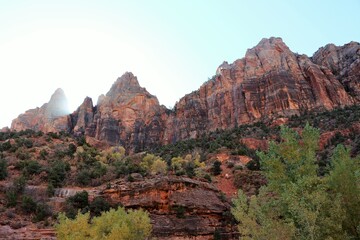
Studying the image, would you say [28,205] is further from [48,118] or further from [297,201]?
[48,118]

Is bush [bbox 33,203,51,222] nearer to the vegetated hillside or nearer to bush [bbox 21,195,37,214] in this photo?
the vegetated hillside

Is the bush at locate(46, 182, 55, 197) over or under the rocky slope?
under

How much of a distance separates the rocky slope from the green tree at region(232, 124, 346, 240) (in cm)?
6698

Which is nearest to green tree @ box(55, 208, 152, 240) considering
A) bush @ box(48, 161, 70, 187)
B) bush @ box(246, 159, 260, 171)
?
bush @ box(48, 161, 70, 187)

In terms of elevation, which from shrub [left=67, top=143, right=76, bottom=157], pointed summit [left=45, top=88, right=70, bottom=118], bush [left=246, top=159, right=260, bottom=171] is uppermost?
pointed summit [left=45, top=88, right=70, bottom=118]

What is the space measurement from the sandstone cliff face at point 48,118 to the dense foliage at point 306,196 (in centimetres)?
11120

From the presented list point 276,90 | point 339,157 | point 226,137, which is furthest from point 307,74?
point 339,157

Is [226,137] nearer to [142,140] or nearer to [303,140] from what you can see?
[142,140]

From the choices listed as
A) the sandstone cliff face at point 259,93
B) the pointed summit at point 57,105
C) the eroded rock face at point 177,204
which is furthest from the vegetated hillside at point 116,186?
the pointed summit at point 57,105

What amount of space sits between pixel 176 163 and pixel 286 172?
38.4 metres

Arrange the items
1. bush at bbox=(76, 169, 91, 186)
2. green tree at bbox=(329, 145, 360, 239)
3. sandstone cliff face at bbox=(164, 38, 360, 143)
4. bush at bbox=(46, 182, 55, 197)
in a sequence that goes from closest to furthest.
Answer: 1. green tree at bbox=(329, 145, 360, 239)
2. bush at bbox=(46, 182, 55, 197)
3. bush at bbox=(76, 169, 91, 186)
4. sandstone cliff face at bbox=(164, 38, 360, 143)

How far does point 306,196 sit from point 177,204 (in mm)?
23231

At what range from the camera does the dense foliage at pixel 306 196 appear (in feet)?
50.2

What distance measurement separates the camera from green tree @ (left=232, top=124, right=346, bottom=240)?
15219 millimetres
